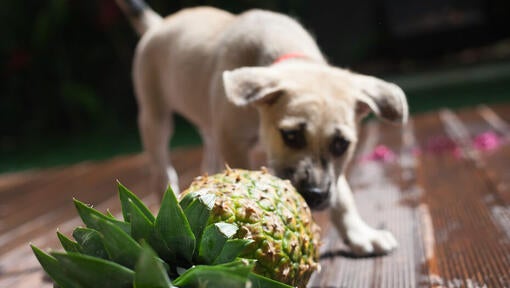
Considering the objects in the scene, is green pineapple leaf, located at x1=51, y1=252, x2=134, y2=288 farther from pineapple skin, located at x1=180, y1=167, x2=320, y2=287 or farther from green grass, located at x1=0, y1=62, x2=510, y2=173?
green grass, located at x1=0, y1=62, x2=510, y2=173

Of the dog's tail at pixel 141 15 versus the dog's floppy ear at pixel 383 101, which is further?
the dog's tail at pixel 141 15

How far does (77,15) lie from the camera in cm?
971

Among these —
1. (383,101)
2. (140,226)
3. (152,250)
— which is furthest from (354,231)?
(152,250)

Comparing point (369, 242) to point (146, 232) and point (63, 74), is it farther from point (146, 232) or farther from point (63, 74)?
point (63, 74)

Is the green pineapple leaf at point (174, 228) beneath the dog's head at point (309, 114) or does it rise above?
above

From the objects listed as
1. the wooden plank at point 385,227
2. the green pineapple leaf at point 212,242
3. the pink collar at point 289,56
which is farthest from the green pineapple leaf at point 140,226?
the pink collar at point 289,56

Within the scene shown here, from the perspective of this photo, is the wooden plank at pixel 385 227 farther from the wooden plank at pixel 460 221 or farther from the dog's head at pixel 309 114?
the dog's head at pixel 309 114

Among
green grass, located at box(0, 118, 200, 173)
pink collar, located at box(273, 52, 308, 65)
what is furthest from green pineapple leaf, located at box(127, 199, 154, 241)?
green grass, located at box(0, 118, 200, 173)

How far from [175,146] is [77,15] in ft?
13.1

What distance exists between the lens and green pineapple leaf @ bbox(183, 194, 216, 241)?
127 cm

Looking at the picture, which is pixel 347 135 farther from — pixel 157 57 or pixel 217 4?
pixel 217 4

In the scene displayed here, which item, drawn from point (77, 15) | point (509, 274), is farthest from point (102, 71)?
point (509, 274)

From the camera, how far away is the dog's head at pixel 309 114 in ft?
7.72

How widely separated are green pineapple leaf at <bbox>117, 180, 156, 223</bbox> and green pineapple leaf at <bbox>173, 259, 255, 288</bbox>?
174 mm
